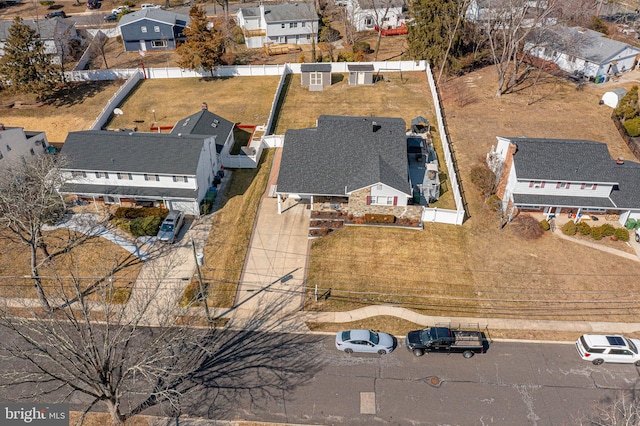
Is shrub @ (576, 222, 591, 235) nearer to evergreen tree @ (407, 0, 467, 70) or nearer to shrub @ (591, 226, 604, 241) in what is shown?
shrub @ (591, 226, 604, 241)

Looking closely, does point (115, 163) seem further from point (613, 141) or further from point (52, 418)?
point (613, 141)

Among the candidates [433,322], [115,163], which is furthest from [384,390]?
[115,163]

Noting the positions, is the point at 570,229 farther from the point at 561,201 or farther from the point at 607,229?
the point at 607,229

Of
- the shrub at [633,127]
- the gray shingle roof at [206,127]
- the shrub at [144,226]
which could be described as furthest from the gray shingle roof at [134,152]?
the shrub at [633,127]

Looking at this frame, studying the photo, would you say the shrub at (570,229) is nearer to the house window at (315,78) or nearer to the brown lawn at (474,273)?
the brown lawn at (474,273)

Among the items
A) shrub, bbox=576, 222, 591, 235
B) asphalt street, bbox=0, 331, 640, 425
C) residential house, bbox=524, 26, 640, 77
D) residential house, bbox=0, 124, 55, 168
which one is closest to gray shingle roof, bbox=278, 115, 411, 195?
asphalt street, bbox=0, 331, 640, 425

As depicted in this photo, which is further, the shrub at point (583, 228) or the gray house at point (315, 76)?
the gray house at point (315, 76)

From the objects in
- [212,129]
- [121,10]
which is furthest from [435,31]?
[121,10]
